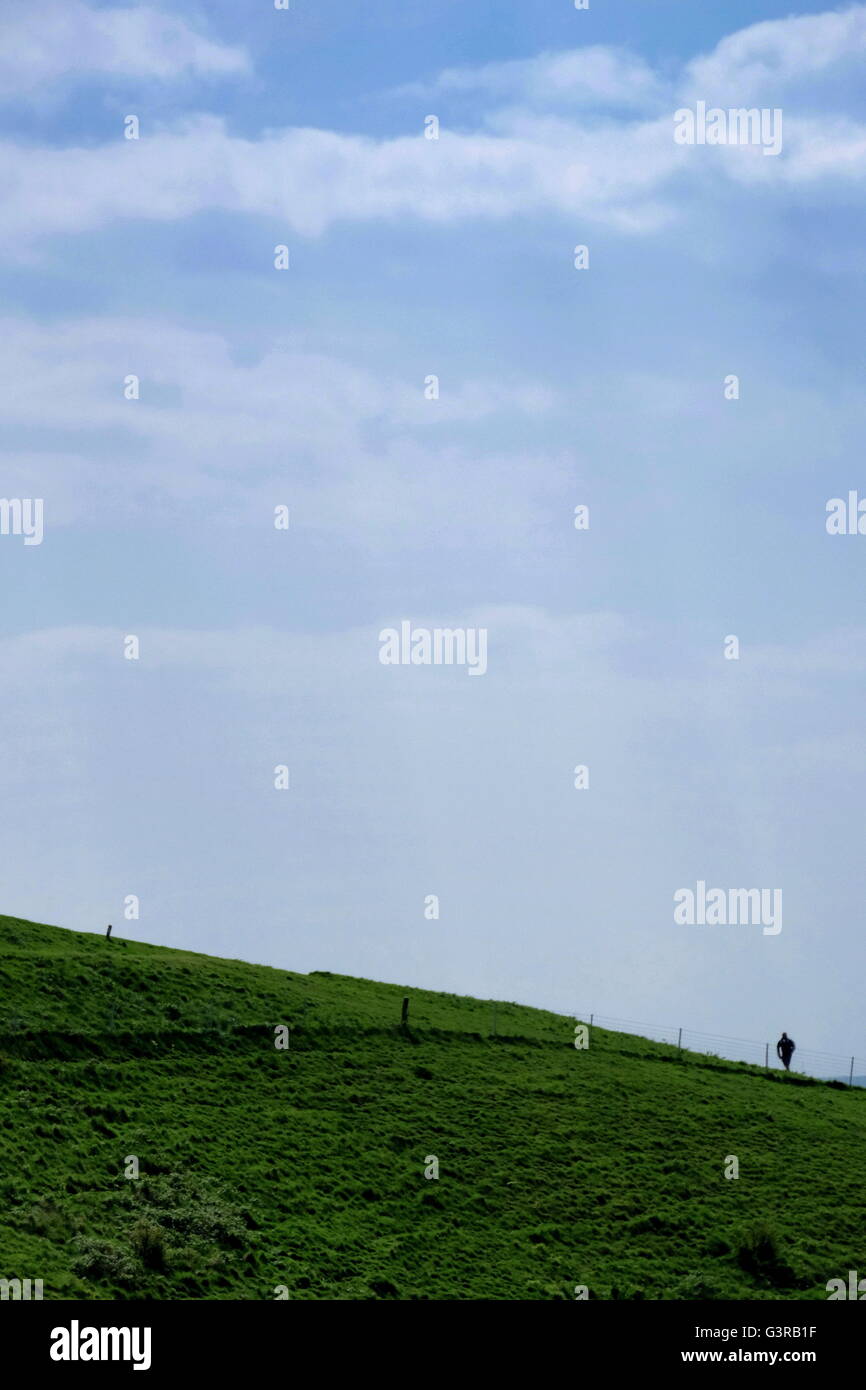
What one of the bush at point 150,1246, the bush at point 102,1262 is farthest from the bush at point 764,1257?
the bush at point 102,1262

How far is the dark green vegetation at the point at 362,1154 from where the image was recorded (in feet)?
117

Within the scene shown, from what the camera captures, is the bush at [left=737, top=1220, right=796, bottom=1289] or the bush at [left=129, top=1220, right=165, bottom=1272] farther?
the bush at [left=737, top=1220, right=796, bottom=1289]

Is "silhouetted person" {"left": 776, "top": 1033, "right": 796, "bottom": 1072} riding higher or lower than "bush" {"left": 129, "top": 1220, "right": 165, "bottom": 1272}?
higher

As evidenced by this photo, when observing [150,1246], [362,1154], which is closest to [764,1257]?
[362,1154]

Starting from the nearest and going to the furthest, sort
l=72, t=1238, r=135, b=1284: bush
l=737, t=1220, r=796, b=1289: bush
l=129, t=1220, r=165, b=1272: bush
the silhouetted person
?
1. l=72, t=1238, r=135, b=1284: bush
2. l=129, t=1220, r=165, b=1272: bush
3. l=737, t=1220, r=796, b=1289: bush
4. the silhouetted person

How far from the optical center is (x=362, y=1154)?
43.8m

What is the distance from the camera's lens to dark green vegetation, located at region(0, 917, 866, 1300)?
35.8 m

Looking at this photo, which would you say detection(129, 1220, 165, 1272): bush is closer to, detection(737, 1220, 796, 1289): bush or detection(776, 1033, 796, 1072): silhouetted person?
detection(737, 1220, 796, 1289): bush

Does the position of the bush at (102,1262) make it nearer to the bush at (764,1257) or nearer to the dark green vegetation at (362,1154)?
the dark green vegetation at (362,1154)

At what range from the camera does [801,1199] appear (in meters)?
45.8

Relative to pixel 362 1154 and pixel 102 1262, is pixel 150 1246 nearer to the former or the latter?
pixel 102 1262

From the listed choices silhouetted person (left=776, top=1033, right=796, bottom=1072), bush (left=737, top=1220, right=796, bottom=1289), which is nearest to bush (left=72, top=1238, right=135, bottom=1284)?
bush (left=737, top=1220, right=796, bottom=1289)

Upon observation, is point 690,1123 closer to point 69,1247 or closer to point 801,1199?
point 801,1199
